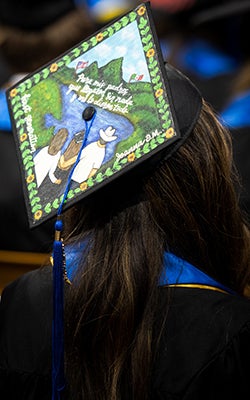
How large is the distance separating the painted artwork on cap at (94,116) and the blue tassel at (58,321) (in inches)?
2.9

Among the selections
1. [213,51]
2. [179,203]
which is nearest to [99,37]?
[179,203]

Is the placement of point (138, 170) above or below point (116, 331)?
above

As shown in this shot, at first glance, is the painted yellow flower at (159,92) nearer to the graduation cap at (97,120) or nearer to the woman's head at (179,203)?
the graduation cap at (97,120)

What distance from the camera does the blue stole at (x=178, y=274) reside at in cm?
158

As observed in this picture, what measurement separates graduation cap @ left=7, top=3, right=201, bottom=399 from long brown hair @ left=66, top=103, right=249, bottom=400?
5 cm

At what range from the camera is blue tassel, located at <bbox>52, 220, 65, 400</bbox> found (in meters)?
1.57

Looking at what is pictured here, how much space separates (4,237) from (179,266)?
141 cm

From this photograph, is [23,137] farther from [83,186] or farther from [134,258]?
[134,258]

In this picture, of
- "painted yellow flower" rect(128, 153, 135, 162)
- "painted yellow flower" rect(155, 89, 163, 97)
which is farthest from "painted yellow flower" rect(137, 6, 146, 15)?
"painted yellow flower" rect(128, 153, 135, 162)

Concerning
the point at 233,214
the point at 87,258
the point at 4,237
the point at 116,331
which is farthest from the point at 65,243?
the point at 4,237

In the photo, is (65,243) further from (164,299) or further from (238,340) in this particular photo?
(238,340)

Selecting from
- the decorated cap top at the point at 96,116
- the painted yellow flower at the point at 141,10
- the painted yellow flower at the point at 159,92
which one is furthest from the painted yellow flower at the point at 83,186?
the painted yellow flower at the point at 141,10

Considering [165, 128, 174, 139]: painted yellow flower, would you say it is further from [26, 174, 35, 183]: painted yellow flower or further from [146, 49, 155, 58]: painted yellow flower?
[26, 174, 35, 183]: painted yellow flower

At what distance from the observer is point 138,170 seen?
1576 mm
